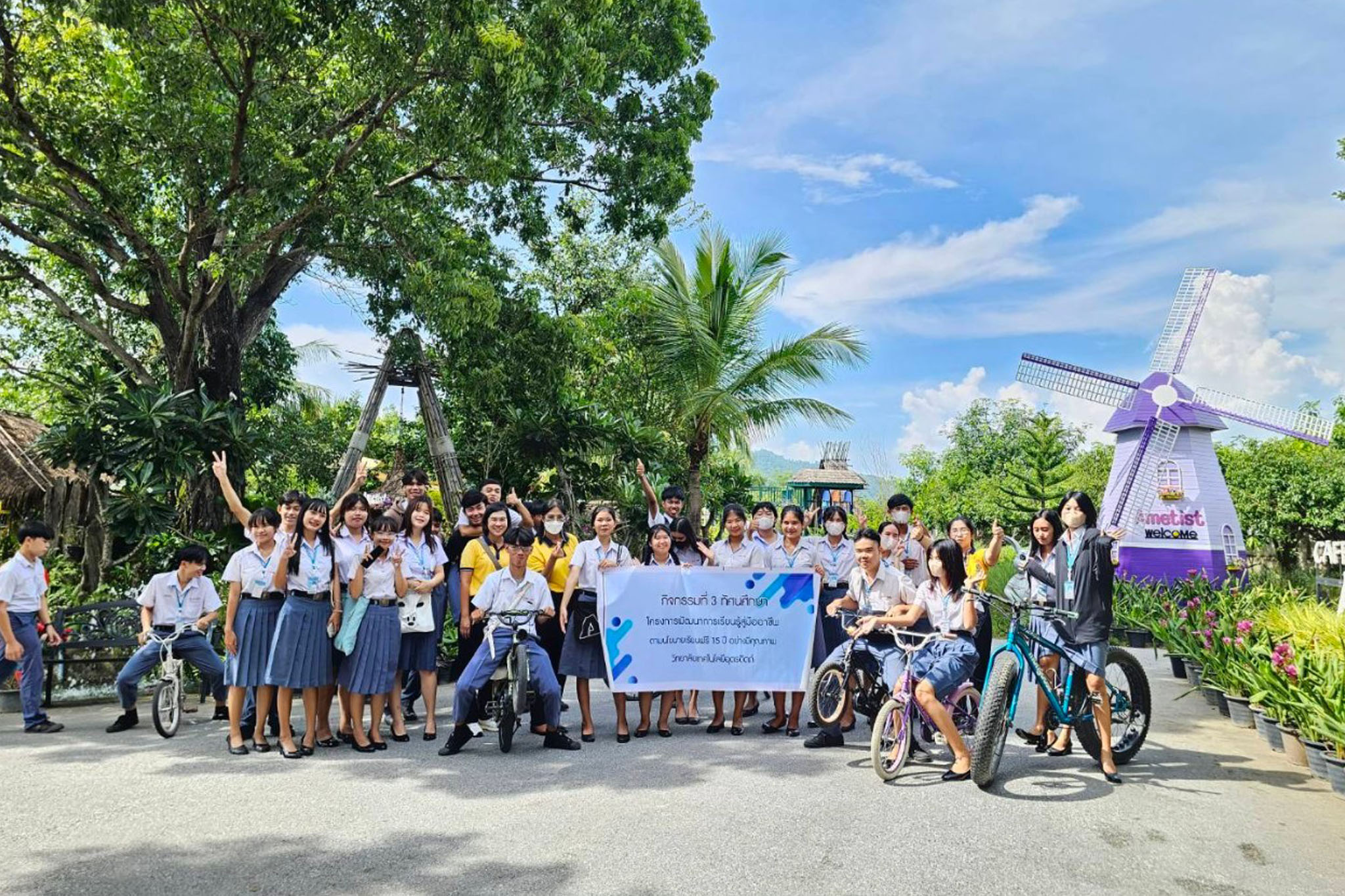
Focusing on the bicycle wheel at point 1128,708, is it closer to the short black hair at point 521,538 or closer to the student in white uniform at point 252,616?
the short black hair at point 521,538

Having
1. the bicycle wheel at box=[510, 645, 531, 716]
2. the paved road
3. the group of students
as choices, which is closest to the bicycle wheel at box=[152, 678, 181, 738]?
the paved road

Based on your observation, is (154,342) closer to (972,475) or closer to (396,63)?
(396,63)

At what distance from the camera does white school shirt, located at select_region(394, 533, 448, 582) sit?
21.7ft

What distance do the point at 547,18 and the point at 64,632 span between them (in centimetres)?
779

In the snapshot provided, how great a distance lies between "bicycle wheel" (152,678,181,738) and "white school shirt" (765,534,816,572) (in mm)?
4570

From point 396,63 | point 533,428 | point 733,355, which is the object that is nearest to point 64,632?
point 396,63

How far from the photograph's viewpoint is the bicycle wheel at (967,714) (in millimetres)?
5848

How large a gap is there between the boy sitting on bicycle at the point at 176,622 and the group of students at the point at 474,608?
1 cm

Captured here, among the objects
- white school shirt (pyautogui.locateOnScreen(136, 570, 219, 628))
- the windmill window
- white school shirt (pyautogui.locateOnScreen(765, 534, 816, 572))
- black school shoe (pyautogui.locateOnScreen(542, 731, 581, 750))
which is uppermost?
the windmill window

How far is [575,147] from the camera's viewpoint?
1356 centimetres

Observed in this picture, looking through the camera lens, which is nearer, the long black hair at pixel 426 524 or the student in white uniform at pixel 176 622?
the long black hair at pixel 426 524

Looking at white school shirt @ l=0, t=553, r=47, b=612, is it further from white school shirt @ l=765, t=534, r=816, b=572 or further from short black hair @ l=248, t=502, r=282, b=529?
white school shirt @ l=765, t=534, r=816, b=572

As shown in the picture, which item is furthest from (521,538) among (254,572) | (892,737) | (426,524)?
(892,737)

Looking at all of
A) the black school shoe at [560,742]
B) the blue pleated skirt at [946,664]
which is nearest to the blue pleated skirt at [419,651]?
the black school shoe at [560,742]
